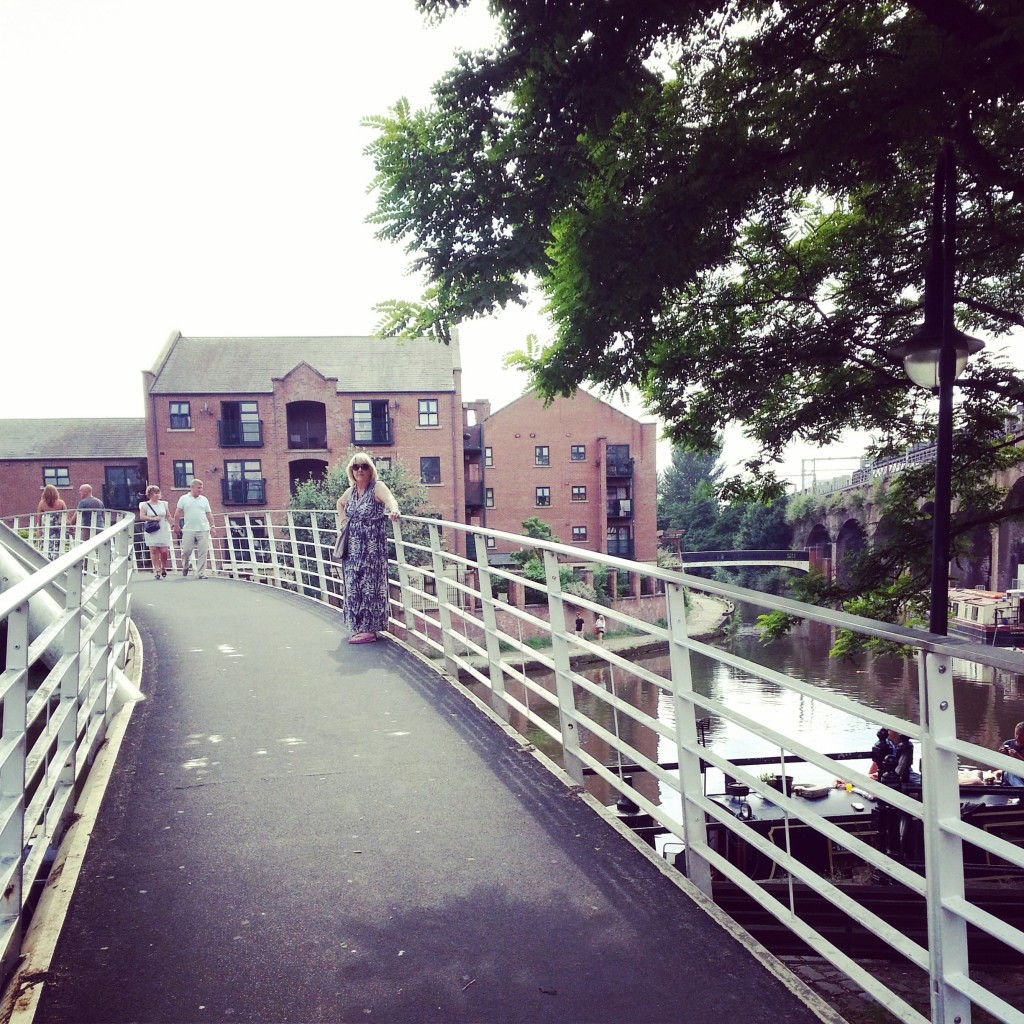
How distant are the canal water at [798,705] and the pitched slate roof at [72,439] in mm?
27079

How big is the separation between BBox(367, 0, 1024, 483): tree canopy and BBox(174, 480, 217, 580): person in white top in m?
10.2

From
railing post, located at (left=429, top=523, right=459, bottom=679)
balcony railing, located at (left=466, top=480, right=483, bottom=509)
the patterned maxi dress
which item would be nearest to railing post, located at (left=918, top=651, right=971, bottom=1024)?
railing post, located at (left=429, top=523, right=459, bottom=679)

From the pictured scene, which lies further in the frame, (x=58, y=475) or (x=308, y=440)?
(x=58, y=475)

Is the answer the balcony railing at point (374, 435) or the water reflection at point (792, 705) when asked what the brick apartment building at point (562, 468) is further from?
the water reflection at point (792, 705)

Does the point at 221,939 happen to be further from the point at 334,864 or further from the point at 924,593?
the point at 924,593

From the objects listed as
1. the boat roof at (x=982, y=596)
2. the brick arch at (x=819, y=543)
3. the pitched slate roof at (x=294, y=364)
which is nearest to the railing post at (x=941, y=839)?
the boat roof at (x=982, y=596)

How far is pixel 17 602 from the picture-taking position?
2420mm

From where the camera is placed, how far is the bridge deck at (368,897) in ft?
8.15

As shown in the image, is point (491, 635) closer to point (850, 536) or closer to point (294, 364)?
point (294, 364)

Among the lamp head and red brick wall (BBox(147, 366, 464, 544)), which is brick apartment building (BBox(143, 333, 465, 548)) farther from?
the lamp head

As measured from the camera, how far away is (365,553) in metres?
7.93

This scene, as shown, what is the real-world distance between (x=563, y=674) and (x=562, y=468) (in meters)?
40.1

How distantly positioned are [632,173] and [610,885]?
4.65 meters

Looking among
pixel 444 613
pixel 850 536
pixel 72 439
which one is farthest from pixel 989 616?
pixel 72 439
